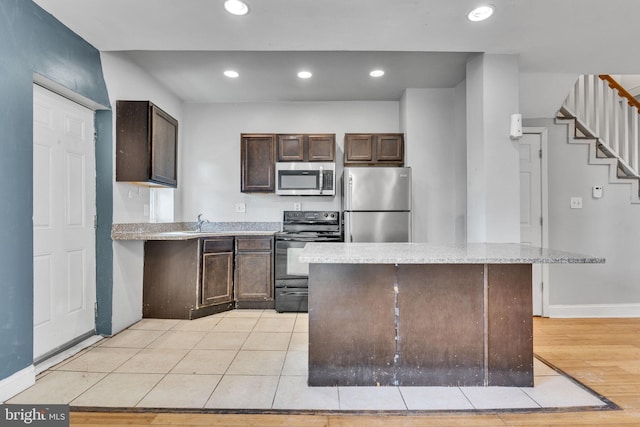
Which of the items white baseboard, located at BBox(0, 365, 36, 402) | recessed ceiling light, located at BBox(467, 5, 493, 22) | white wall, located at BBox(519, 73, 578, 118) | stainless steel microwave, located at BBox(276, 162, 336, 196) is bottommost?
white baseboard, located at BBox(0, 365, 36, 402)

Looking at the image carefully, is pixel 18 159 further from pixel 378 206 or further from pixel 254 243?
pixel 378 206

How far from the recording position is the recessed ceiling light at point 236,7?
208 centimetres

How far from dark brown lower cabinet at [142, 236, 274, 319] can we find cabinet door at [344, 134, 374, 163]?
1.73 m

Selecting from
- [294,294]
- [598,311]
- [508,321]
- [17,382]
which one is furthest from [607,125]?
[17,382]

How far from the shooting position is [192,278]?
11.3 ft

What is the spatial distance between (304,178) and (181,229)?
1.75 m

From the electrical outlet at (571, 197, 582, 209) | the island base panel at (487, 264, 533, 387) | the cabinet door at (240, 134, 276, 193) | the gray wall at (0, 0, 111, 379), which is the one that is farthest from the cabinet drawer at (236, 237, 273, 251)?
the electrical outlet at (571, 197, 582, 209)

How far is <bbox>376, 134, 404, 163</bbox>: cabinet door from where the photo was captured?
4.06 meters

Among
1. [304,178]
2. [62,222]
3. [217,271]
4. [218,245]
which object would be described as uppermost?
[304,178]

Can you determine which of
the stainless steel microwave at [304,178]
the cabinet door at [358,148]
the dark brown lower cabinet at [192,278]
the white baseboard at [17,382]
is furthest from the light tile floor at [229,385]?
the cabinet door at [358,148]

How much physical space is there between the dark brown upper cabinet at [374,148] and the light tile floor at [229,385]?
7.51ft

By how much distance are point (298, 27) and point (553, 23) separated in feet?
5.95

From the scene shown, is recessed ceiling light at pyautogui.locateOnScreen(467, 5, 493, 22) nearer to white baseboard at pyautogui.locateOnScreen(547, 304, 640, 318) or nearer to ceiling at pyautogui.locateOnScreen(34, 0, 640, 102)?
ceiling at pyautogui.locateOnScreen(34, 0, 640, 102)

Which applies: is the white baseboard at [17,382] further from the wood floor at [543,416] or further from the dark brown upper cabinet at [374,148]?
the dark brown upper cabinet at [374,148]
